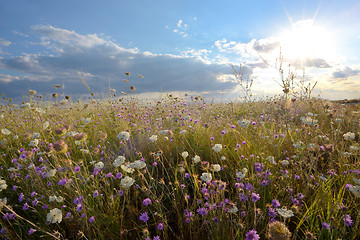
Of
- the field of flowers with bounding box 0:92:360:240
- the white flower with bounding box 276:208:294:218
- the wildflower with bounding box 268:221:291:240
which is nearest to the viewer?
the wildflower with bounding box 268:221:291:240

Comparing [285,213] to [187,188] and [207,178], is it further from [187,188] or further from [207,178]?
[187,188]

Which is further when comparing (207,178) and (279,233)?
(207,178)

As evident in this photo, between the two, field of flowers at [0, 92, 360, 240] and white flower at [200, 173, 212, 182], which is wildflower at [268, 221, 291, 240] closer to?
field of flowers at [0, 92, 360, 240]

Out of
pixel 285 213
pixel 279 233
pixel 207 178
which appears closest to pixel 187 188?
pixel 207 178

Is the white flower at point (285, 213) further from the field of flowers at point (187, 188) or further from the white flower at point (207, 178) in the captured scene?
the white flower at point (207, 178)

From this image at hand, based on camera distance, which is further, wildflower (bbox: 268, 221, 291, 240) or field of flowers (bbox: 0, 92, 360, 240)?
field of flowers (bbox: 0, 92, 360, 240)

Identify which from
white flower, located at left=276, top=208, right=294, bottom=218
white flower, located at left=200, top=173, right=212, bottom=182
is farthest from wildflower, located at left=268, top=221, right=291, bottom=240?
white flower, located at left=200, top=173, right=212, bottom=182

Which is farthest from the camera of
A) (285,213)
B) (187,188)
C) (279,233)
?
(187,188)

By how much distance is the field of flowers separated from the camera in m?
1.55

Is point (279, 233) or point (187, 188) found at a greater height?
point (279, 233)

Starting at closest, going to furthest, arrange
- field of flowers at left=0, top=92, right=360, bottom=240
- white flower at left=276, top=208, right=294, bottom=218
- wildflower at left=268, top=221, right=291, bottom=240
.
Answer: wildflower at left=268, top=221, right=291, bottom=240, white flower at left=276, top=208, right=294, bottom=218, field of flowers at left=0, top=92, right=360, bottom=240

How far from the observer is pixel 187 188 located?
2.22 m

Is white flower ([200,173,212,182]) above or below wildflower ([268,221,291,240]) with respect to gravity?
above

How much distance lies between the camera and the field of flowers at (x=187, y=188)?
5.08 feet
